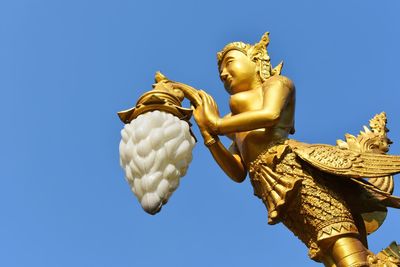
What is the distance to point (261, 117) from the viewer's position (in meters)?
3.43

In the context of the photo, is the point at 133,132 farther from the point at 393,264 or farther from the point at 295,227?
the point at 393,264

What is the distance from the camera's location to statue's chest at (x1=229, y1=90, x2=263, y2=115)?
3621 millimetres

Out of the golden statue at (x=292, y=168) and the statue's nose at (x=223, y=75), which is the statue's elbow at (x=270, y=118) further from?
the statue's nose at (x=223, y=75)

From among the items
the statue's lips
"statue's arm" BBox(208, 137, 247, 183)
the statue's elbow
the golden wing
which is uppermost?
the statue's lips

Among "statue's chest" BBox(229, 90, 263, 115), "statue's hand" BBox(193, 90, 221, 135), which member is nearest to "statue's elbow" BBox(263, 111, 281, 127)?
"statue's chest" BBox(229, 90, 263, 115)

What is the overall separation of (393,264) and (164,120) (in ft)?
4.48

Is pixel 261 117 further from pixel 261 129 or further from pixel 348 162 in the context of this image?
pixel 348 162

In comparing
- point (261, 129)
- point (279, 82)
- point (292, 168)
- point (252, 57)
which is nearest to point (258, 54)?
point (252, 57)

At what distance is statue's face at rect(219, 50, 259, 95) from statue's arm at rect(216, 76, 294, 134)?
0.22 m

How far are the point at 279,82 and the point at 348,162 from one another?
57cm

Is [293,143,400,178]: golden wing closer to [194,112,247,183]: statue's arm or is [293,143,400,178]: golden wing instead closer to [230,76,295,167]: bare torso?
[230,76,295,167]: bare torso

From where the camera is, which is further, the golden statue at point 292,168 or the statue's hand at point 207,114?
the statue's hand at point 207,114

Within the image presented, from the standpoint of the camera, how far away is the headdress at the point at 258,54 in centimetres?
382

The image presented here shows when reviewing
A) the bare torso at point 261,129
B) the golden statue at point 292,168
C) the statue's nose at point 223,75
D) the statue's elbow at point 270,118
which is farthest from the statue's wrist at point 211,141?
the statue's nose at point 223,75
